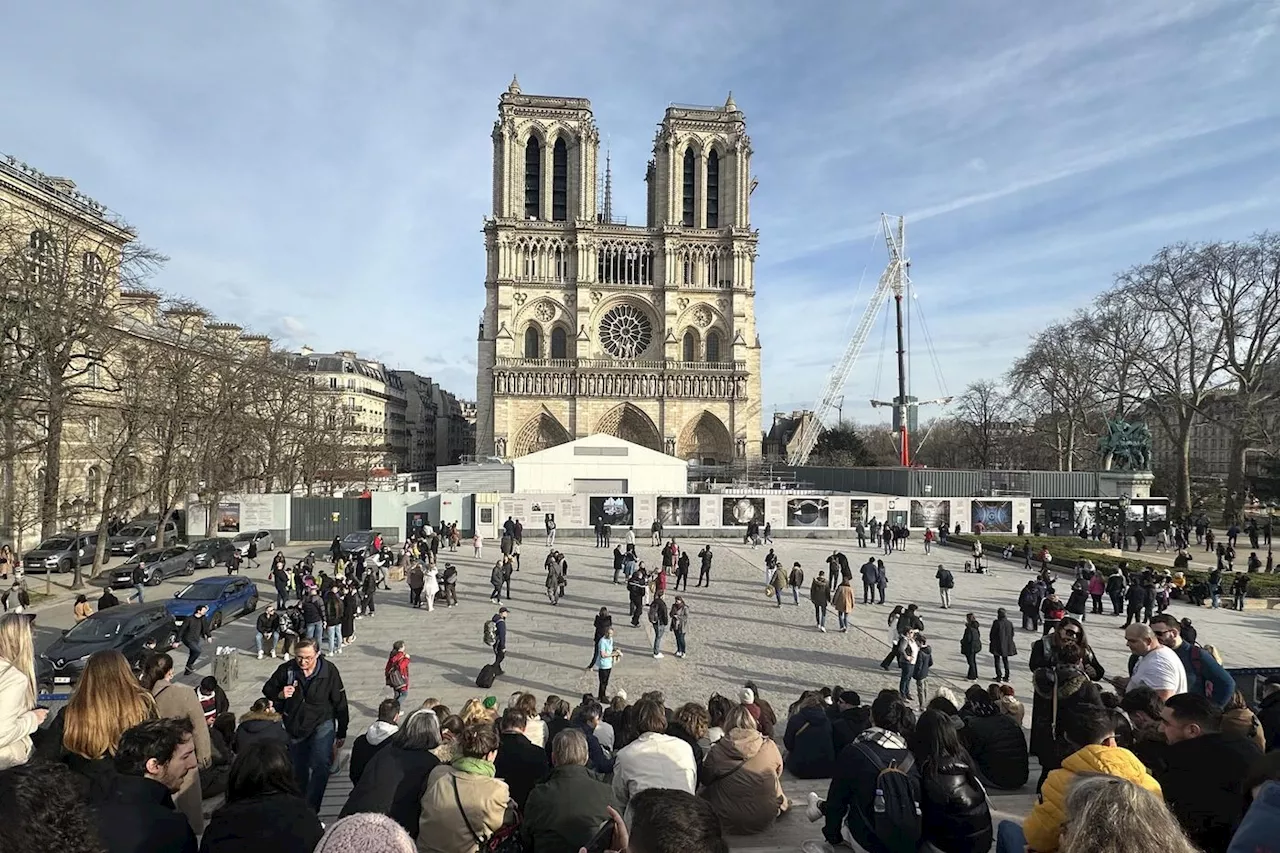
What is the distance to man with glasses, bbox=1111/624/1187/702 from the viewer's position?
5.71 metres

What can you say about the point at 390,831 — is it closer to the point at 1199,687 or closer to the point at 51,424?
the point at 1199,687

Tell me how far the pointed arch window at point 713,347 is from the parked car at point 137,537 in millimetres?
38100

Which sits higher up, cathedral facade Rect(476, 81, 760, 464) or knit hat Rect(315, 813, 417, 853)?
cathedral facade Rect(476, 81, 760, 464)

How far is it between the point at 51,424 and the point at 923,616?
69.0 ft

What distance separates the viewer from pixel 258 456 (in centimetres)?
3116

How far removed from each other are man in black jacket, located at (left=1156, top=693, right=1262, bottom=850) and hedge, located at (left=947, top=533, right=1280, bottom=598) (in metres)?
18.5

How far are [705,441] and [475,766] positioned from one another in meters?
51.2

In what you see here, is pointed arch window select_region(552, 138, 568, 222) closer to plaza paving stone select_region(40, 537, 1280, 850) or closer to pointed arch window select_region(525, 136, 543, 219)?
pointed arch window select_region(525, 136, 543, 219)

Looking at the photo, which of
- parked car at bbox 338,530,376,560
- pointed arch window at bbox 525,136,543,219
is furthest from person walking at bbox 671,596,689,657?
pointed arch window at bbox 525,136,543,219

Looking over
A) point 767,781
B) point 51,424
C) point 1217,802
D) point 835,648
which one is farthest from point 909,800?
point 51,424

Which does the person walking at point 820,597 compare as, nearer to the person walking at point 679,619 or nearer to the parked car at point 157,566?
the person walking at point 679,619

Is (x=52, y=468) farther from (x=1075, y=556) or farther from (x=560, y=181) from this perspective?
(x=560, y=181)

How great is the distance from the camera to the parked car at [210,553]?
2147cm

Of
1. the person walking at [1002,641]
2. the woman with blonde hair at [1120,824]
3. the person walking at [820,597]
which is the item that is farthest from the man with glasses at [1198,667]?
the person walking at [820,597]
